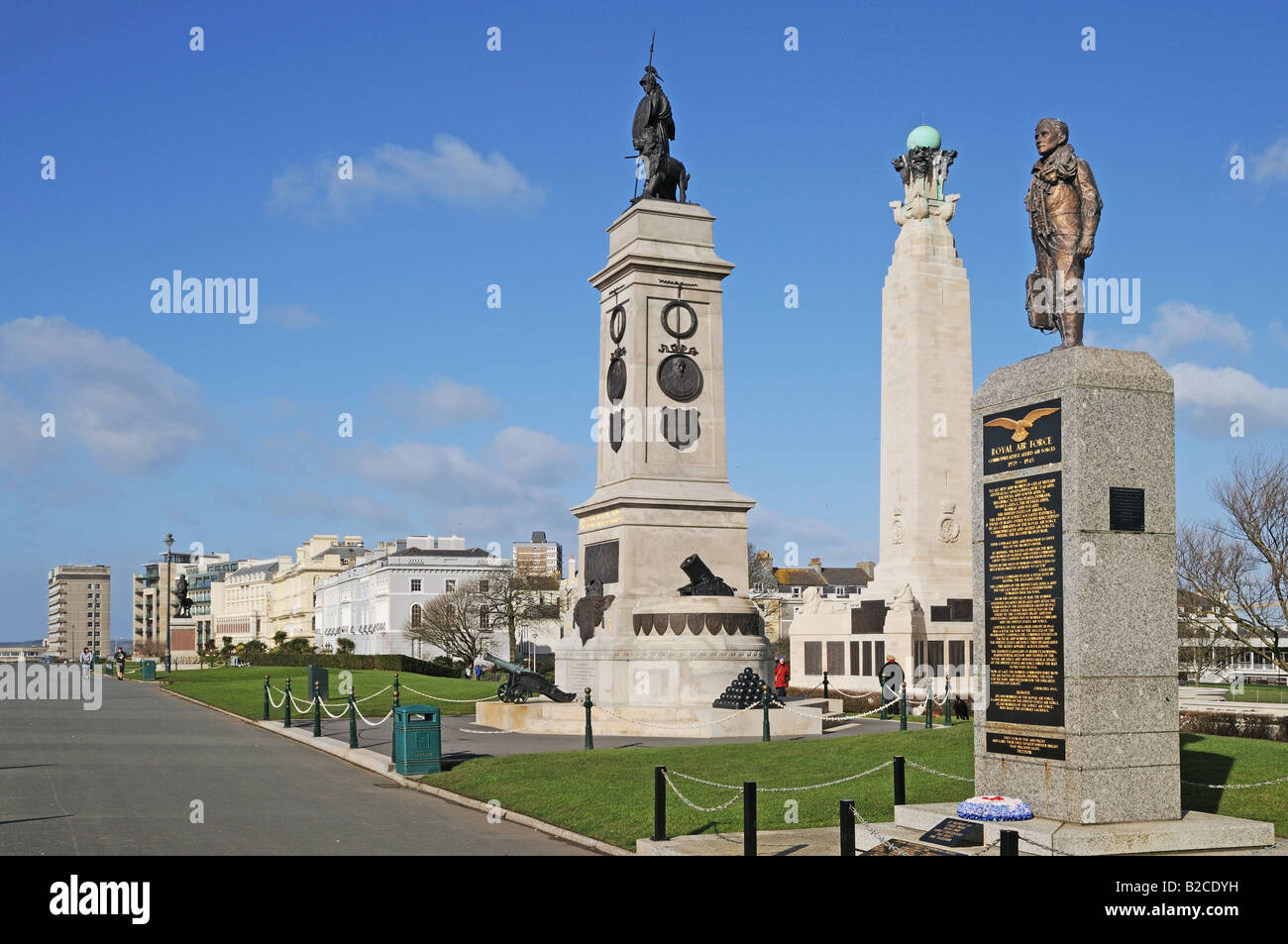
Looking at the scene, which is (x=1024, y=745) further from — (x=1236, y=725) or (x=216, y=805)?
(x=1236, y=725)

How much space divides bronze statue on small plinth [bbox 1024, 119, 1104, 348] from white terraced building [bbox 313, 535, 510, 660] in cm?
10233

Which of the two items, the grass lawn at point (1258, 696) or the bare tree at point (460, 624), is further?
the bare tree at point (460, 624)

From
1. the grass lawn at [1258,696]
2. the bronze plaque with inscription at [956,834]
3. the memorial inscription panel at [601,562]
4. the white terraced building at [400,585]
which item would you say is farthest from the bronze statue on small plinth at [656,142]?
the white terraced building at [400,585]

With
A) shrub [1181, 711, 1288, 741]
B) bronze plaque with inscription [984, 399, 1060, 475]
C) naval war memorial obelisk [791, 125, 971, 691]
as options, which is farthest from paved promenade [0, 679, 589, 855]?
naval war memorial obelisk [791, 125, 971, 691]

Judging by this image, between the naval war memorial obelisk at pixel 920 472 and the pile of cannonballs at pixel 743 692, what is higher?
the naval war memorial obelisk at pixel 920 472

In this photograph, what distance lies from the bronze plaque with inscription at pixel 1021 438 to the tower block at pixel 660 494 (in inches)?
686

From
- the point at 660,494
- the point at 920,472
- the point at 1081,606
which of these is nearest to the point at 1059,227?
the point at 1081,606

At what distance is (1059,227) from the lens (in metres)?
13.1

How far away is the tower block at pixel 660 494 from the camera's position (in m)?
30.3

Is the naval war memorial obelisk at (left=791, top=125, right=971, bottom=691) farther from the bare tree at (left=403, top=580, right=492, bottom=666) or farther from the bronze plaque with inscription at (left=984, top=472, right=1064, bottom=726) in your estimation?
the bare tree at (left=403, top=580, right=492, bottom=666)

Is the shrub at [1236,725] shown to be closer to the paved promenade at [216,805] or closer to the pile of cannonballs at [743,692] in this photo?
the pile of cannonballs at [743,692]

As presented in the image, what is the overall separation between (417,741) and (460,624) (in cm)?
7462

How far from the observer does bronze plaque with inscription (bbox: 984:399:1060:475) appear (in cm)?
1236
